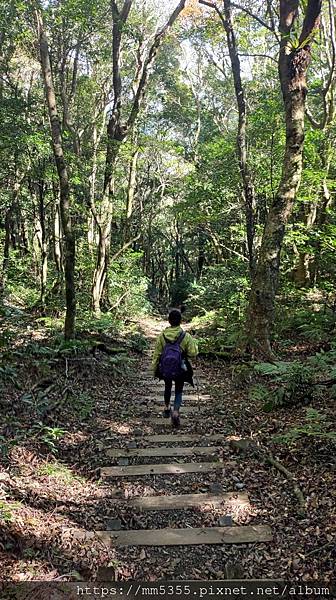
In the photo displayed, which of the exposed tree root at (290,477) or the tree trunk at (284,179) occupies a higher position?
the tree trunk at (284,179)

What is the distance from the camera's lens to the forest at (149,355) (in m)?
3.80

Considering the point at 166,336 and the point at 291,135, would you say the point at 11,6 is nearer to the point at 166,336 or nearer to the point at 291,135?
the point at 291,135

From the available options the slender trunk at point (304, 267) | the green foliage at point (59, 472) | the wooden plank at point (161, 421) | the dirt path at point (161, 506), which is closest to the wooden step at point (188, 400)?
the wooden plank at point (161, 421)

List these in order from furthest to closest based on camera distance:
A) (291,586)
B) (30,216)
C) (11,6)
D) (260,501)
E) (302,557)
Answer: (30,216)
(11,6)
(260,501)
(302,557)
(291,586)

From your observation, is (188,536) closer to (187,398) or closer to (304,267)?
(187,398)

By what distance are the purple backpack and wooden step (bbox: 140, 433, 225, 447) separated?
790 millimetres

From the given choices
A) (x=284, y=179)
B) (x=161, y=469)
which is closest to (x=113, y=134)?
(x=284, y=179)

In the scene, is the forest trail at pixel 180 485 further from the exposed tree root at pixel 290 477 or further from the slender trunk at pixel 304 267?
the slender trunk at pixel 304 267

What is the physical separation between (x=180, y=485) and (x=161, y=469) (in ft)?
1.20

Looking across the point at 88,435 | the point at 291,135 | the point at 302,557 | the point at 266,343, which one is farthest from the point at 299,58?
the point at 302,557

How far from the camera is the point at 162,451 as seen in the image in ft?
18.3

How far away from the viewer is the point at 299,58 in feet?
26.8

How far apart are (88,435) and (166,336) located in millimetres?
1701

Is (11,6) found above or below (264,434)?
above
